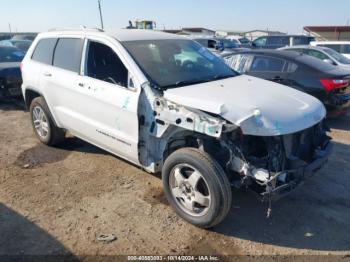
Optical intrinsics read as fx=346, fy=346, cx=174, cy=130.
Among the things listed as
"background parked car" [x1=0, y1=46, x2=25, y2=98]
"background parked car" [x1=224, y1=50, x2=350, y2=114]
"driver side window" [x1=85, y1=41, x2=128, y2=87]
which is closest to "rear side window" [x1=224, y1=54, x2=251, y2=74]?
"background parked car" [x1=224, y1=50, x2=350, y2=114]

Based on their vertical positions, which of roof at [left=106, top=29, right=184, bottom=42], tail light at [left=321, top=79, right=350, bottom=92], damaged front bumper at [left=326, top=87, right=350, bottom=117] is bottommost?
damaged front bumper at [left=326, top=87, right=350, bottom=117]

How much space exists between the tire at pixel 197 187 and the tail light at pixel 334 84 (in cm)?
454

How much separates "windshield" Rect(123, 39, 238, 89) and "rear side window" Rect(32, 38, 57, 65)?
171cm

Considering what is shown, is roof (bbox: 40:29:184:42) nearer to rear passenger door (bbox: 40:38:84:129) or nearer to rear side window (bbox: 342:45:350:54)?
rear passenger door (bbox: 40:38:84:129)

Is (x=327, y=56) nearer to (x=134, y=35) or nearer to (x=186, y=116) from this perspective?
(x=134, y=35)

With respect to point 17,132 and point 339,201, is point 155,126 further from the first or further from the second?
point 17,132

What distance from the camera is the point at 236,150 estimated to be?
3.28 metres

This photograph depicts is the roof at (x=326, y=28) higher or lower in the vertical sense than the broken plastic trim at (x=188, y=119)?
lower

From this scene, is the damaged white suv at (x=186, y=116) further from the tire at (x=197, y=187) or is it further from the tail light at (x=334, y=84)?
the tail light at (x=334, y=84)

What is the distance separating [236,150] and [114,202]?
65.1 inches

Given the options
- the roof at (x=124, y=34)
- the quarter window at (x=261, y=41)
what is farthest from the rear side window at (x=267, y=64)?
the quarter window at (x=261, y=41)

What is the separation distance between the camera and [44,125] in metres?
5.69

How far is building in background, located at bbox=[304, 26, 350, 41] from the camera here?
103 ft

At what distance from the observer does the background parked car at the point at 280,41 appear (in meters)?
21.2
